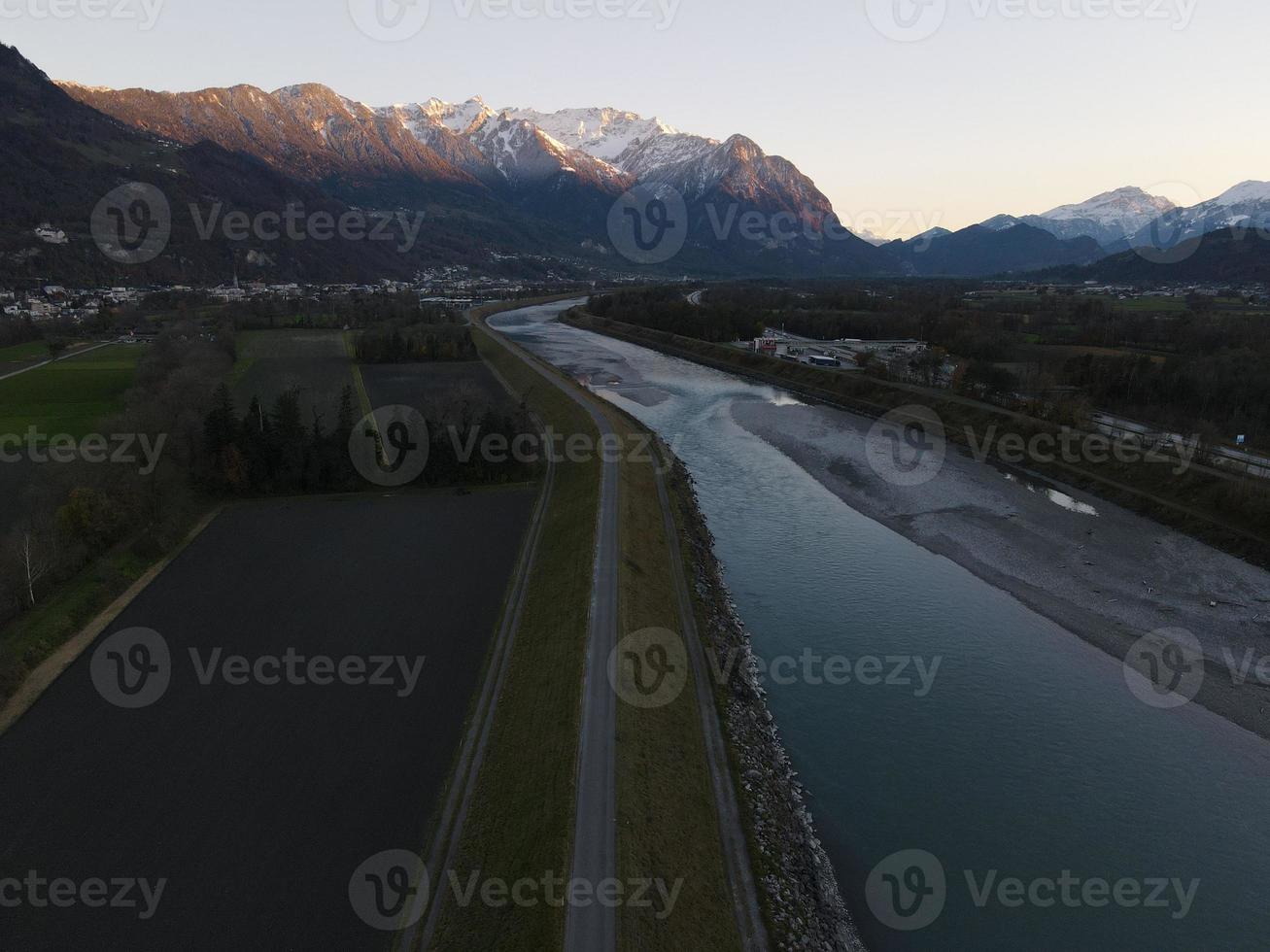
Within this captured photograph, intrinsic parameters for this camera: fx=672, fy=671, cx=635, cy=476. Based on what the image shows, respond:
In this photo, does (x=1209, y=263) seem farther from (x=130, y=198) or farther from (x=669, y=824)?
A: (x=130, y=198)

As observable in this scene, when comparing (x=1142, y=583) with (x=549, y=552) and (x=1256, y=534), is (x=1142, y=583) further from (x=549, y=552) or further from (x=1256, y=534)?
(x=549, y=552)

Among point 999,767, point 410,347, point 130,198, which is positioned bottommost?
point 999,767

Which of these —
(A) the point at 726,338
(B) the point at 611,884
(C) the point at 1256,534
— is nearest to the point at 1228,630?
(C) the point at 1256,534

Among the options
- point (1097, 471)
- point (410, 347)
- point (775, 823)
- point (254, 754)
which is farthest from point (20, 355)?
point (1097, 471)

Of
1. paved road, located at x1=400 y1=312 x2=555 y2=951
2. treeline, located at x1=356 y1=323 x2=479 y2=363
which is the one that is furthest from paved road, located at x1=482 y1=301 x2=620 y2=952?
treeline, located at x1=356 y1=323 x2=479 y2=363

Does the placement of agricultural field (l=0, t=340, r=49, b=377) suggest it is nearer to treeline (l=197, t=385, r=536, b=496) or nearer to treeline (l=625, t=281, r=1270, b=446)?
treeline (l=197, t=385, r=536, b=496)
